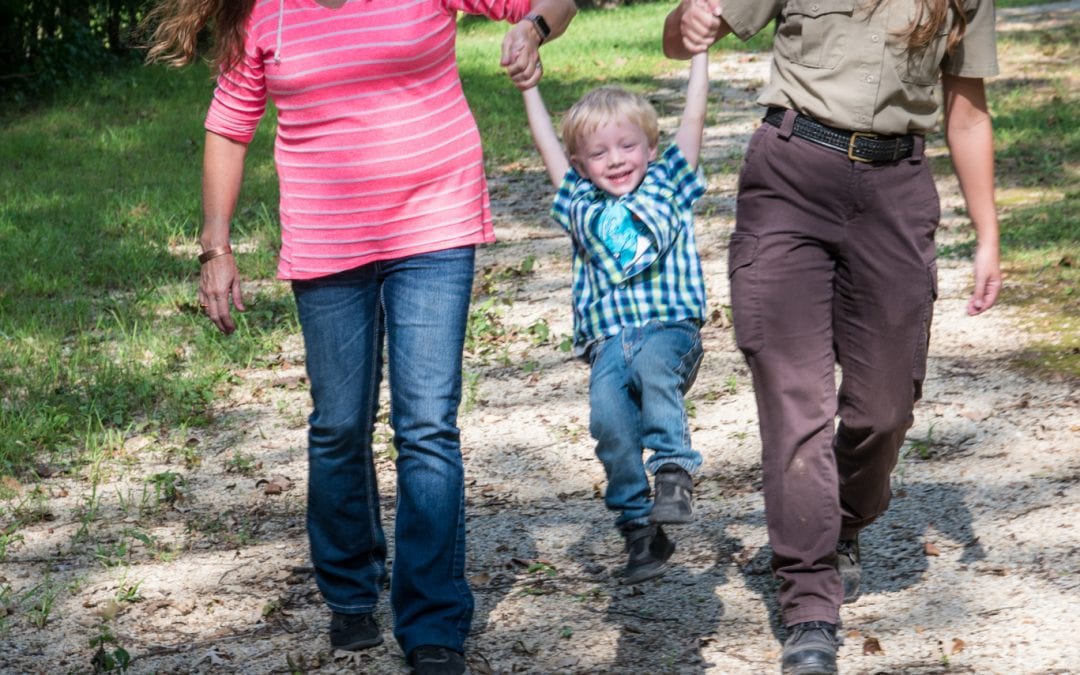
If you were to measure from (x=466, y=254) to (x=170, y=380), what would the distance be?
3.49 meters

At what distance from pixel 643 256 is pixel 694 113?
0.43m

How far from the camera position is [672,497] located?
391 cm

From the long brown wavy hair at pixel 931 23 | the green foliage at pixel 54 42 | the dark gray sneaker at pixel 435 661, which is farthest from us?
the green foliage at pixel 54 42

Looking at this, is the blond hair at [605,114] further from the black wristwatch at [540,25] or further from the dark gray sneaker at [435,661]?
the dark gray sneaker at [435,661]

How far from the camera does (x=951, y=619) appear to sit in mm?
4098

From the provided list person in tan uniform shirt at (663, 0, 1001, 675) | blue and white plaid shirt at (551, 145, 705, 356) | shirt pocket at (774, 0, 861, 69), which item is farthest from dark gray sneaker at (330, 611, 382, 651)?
shirt pocket at (774, 0, 861, 69)

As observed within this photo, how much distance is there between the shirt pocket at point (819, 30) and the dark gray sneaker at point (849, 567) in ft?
4.72

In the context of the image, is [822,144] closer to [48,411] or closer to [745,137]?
[48,411]

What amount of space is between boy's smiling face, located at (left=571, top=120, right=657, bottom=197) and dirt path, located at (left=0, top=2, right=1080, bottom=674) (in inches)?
49.4

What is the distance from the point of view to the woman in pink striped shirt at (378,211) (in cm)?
366

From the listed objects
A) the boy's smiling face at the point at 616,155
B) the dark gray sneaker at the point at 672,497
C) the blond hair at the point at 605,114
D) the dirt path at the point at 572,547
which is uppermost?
the blond hair at the point at 605,114

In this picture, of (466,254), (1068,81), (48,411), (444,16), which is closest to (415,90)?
(444,16)

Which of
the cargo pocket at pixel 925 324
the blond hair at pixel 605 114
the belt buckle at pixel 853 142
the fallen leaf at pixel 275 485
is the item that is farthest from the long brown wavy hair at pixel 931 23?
the fallen leaf at pixel 275 485

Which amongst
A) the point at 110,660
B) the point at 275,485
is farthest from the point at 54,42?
the point at 110,660
